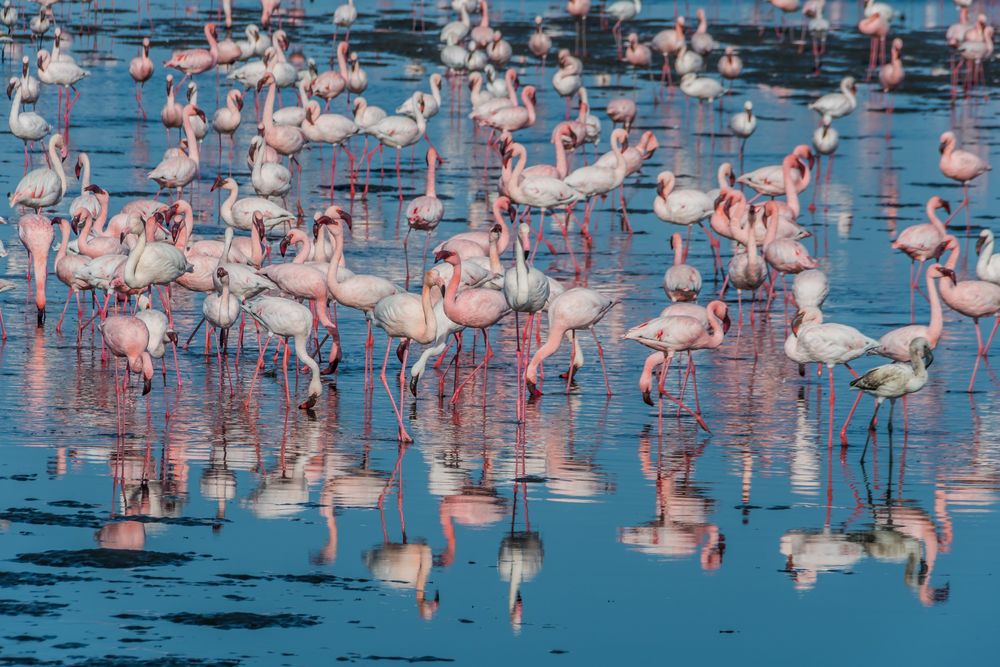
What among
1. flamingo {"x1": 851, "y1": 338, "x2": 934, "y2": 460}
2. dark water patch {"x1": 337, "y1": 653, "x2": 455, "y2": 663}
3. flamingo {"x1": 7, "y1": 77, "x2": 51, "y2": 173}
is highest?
flamingo {"x1": 7, "y1": 77, "x2": 51, "y2": 173}

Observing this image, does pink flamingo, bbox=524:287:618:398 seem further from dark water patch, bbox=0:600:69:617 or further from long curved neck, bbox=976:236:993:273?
dark water patch, bbox=0:600:69:617

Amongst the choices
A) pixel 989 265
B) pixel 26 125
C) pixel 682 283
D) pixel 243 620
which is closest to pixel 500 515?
pixel 243 620

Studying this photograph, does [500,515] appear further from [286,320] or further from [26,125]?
[26,125]

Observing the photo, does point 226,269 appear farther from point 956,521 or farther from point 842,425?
point 956,521

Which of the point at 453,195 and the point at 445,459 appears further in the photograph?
the point at 453,195

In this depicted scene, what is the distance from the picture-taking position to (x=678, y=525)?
333 inches

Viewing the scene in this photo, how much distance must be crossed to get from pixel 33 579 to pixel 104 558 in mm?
383

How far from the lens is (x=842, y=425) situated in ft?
35.0

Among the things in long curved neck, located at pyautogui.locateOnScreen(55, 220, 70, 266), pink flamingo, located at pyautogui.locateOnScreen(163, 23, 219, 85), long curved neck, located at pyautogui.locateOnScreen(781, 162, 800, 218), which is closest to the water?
long curved neck, located at pyautogui.locateOnScreen(55, 220, 70, 266)

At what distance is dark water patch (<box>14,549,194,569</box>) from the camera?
7602 mm

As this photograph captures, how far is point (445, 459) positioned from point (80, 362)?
3.47 m

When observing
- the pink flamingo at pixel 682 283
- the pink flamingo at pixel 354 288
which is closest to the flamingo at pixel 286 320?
the pink flamingo at pixel 354 288

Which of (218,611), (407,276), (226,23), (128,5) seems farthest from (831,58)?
(218,611)

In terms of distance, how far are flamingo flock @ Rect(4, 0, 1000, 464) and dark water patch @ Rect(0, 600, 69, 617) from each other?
325cm
